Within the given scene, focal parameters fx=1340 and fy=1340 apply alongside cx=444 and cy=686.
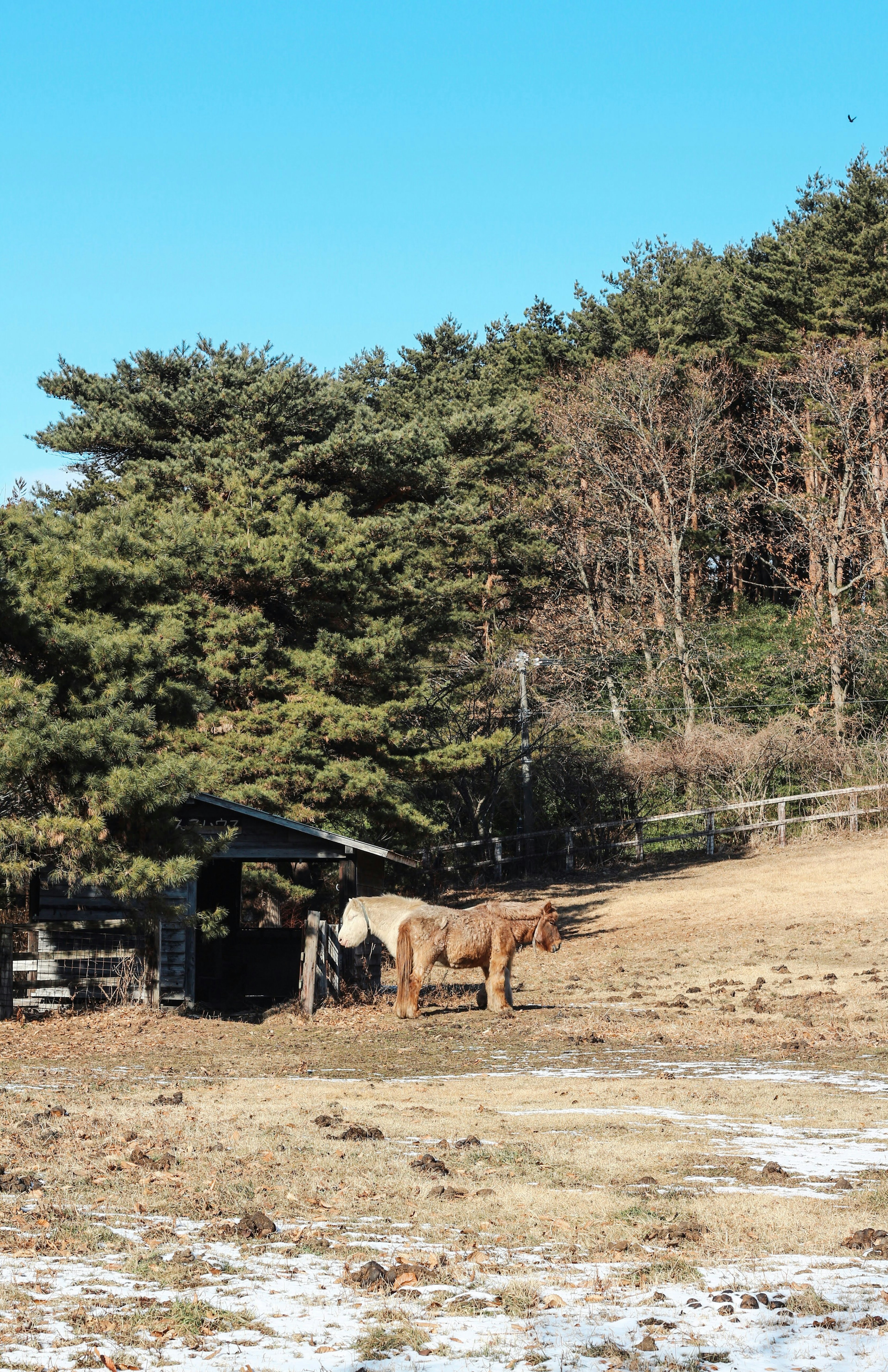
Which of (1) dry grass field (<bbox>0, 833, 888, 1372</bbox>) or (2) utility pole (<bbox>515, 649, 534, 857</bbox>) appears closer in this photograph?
(1) dry grass field (<bbox>0, 833, 888, 1372</bbox>)

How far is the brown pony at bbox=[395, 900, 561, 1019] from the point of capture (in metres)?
17.7

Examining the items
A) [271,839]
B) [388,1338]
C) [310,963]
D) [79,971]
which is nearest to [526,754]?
[271,839]

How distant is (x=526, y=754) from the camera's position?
3859 cm

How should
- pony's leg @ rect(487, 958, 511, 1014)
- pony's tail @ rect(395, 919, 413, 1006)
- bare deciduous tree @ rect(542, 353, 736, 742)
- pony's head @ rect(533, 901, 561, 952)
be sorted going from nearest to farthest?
1. pony's tail @ rect(395, 919, 413, 1006)
2. pony's head @ rect(533, 901, 561, 952)
3. pony's leg @ rect(487, 958, 511, 1014)
4. bare deciduous tree @ rect(542, 353, 736, 742)

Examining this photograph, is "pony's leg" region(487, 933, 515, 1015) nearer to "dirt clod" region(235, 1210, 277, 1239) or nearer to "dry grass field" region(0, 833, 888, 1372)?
"dry grass field" region(0, 833, 888, 1372)

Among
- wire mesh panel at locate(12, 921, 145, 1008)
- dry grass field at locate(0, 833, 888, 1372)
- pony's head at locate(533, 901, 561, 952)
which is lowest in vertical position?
dry grass field at locate(0, 833, 888, 1372)

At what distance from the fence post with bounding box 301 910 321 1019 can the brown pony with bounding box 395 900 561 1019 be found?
121 centimetres

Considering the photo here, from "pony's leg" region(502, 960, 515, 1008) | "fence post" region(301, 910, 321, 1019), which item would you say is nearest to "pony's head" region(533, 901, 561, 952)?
"pony's leg" region(502, 960, 515, 1008)

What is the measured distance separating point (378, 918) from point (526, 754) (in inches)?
818

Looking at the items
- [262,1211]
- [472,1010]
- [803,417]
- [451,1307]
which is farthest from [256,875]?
[803,417]

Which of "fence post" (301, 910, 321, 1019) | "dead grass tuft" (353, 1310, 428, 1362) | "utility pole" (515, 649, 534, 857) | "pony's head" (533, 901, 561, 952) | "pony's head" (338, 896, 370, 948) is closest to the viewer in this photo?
"dead grass tuft" (353, 1310, 428, 1362)

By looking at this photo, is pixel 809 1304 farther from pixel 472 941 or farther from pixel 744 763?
pixel 744 763

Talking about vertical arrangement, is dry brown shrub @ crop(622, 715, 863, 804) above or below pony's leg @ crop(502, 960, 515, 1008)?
above

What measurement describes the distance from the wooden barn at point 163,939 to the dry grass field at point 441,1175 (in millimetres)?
784
